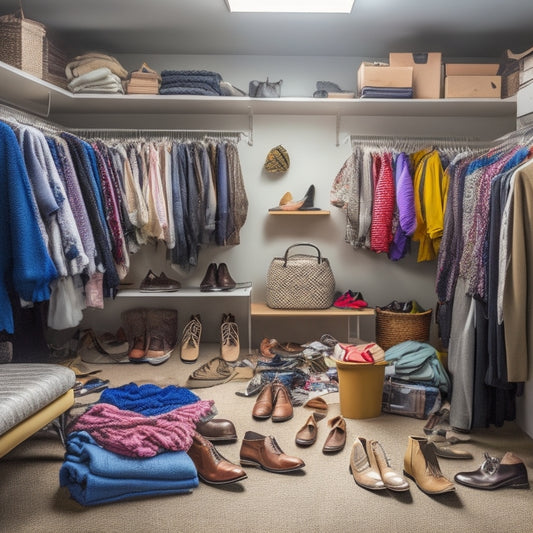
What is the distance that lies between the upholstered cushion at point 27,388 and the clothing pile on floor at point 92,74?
2178 millimetres

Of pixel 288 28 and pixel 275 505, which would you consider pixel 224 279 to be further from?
pixel 275 505

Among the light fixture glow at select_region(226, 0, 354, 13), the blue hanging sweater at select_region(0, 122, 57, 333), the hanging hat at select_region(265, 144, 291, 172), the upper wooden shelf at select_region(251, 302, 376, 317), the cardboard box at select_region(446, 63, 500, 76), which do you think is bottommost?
the upper wooden shelf at select_region(251, 302, 376, 317)

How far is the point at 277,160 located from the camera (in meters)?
3.96

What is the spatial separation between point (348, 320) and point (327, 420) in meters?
1.50

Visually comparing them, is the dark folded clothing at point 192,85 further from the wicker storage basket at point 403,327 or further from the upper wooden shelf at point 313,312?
the wicker storage basket at point 403,327

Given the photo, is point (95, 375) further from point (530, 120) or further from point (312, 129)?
point (530, 120)

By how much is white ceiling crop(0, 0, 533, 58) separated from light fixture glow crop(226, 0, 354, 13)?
0.10 meters

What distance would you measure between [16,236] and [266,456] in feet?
4.53

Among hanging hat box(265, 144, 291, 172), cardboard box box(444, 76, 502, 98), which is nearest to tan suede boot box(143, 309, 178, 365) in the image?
hanging hat box(265, 144, 291, 172)

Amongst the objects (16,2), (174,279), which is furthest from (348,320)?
(16,2)

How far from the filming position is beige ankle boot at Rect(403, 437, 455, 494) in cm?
183

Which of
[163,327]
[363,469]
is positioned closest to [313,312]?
[163,327]

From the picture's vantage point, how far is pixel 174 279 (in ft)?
13.6

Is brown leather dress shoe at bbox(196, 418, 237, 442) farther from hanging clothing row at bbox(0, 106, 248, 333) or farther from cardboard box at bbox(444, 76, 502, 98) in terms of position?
cardboard box at bbox(444, 76, 502, 98)
